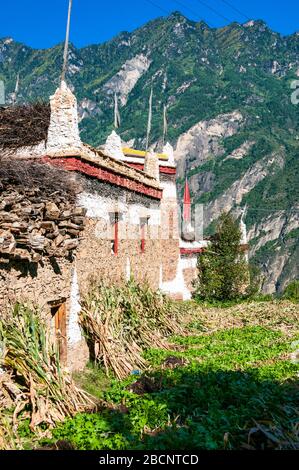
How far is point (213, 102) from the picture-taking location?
154 metres

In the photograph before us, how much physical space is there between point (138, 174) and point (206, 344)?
6.27 m

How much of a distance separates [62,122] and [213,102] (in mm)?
147411

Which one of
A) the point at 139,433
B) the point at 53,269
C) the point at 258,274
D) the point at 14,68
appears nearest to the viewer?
the point at 139,433

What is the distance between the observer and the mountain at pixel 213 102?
11938 centimetres

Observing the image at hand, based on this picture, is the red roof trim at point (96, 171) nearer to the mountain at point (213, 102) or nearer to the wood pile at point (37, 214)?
the wood pile at point (37, 214)

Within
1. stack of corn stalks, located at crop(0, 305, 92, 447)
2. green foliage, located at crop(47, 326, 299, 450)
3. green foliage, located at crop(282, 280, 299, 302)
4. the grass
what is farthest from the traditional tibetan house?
green foliage, located at crop(282, 280, 299, 302)

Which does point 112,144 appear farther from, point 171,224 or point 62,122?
point 62,122

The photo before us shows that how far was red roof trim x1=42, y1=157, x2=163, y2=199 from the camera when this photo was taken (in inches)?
463

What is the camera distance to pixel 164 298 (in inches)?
632

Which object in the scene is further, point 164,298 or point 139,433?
point 164,298

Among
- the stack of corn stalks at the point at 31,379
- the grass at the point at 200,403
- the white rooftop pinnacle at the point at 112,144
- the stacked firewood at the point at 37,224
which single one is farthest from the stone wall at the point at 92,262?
the white rooftop pinnacle at the point at 112,144

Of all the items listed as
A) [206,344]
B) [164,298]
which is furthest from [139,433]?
[164,298]

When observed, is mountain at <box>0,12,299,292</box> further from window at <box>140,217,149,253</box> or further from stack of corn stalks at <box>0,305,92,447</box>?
stack of corn stalks at <box>0,305,92,447</box>

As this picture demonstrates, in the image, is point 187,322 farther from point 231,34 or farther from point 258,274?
point 231,34
